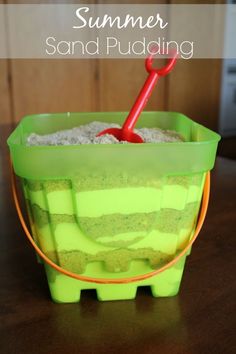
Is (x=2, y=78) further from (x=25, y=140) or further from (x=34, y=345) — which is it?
(x=34, y=345)

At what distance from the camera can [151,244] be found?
367 mm

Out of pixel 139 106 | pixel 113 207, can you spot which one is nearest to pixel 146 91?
pixel 139 106

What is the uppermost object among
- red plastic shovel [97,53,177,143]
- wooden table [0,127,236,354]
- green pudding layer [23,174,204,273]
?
red plastic shovel [97,53,177,143]

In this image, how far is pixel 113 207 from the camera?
0.34 meters

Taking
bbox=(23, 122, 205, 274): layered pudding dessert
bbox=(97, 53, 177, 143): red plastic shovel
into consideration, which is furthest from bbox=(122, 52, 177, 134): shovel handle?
bbox=(23, 122, 205, 274): layered pudding dessert

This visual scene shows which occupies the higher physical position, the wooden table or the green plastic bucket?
the green plastic bucket

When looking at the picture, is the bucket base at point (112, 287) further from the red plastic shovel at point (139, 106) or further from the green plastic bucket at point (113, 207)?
the red plastic shovel at point (139, 106)

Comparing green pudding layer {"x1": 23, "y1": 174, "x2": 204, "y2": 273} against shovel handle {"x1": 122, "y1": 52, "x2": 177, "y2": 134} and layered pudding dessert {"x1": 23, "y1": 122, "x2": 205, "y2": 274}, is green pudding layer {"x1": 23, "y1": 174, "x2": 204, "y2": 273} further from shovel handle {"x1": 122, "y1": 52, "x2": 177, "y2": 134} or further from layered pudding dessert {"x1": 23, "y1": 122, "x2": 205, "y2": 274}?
shovel handle {"x1": 122, "y1": 52, "x2": 177, "y2": 134}

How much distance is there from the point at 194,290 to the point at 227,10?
2394 mm

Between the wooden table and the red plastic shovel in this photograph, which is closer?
the wooden table

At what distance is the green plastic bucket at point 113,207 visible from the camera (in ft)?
1.08

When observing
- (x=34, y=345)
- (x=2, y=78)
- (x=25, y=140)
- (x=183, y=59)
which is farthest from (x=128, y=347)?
(x=183, y=59)

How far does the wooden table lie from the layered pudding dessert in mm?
41

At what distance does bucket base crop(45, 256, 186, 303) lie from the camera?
375mm
